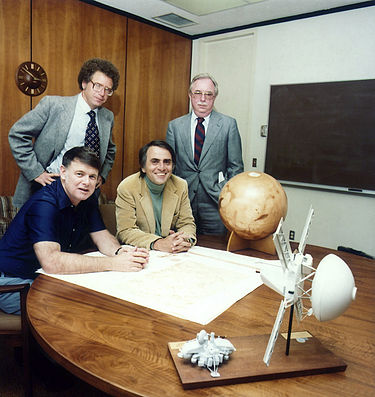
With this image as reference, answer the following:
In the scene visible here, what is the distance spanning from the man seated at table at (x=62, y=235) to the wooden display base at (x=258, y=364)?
676mm

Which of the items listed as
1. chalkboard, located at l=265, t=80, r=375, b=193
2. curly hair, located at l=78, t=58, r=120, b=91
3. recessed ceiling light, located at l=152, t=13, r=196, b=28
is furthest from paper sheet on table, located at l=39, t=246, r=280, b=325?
recessed ceiling light, located at l=152, t=13, r=196, b=28

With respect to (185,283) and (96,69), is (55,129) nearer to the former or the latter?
(96,69)

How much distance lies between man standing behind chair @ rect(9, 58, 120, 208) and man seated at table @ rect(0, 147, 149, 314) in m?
0.64

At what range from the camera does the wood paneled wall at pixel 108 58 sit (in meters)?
3.31

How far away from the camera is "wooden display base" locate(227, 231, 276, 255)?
1.93m

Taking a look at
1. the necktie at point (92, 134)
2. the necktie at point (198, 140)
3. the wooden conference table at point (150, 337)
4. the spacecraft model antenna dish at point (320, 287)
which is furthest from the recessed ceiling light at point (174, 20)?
the spacecraft model antenna dish at point (320, 287)

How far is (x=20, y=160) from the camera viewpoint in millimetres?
2516

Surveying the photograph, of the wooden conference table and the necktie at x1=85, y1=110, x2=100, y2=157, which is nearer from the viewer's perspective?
the wooden conference table

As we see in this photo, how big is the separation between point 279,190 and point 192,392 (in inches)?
46.8

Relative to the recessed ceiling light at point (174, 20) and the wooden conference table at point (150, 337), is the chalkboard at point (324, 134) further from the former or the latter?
the wooden conference table at point (150, 337)

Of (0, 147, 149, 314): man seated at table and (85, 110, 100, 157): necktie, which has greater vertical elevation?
(85, 110, 100, 157): necktie

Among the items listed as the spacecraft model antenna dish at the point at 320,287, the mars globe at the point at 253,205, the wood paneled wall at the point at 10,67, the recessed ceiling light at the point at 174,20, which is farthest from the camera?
the recessed ceiling light at the point at 174,20

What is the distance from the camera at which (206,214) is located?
117 inches

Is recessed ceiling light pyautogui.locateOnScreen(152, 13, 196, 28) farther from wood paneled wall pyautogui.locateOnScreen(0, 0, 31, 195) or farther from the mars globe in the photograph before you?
the mars globe
